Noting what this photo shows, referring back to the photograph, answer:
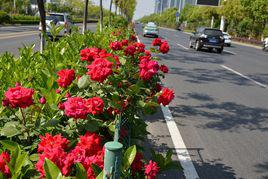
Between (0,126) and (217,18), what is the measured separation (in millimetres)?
80802

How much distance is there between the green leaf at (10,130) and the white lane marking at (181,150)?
266 centimetres

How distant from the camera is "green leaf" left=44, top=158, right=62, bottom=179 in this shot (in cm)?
162

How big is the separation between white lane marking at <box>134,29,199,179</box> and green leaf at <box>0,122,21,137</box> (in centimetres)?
266

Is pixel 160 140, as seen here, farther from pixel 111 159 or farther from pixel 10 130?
pixel 111 159

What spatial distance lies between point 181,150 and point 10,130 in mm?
3456

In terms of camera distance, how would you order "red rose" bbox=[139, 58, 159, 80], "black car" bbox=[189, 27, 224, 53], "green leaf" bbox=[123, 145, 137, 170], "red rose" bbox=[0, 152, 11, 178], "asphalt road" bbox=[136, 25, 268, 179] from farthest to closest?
1. "black car" bbox=[189, 27, 224, 53]
2. "asphalt road" bbox=[136, 25, 268, 179]
3. "red rose" bbox=[139, 58, 159, 80]
4. "green leaf" bbox=[123, 145, 137, 170]
5. "red rose" bbox=[0, 152, 11, 178]

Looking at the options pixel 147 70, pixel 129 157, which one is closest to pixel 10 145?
pixel 129 157

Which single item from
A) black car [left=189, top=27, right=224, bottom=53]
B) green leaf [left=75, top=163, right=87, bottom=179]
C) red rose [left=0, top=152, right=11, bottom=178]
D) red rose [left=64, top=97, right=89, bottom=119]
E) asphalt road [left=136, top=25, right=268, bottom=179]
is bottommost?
asphalt road [left=136, top=25, right=268, bottom=179]

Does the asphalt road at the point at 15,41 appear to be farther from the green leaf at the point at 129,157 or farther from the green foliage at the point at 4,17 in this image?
the green foliage at the point at 4,17

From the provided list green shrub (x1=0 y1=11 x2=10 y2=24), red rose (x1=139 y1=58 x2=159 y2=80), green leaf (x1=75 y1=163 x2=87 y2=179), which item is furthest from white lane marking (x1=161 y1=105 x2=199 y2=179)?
green shrub (x1=0 y1=11 x2=10 y2=24)

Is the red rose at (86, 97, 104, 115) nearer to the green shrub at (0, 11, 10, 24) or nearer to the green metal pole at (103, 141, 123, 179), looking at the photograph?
the green metal pole at (103, 141, 123, 179)

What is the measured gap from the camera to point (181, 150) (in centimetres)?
539

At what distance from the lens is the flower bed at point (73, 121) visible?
183cm

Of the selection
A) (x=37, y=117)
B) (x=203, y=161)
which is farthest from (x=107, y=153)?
(x=203, y=161)
